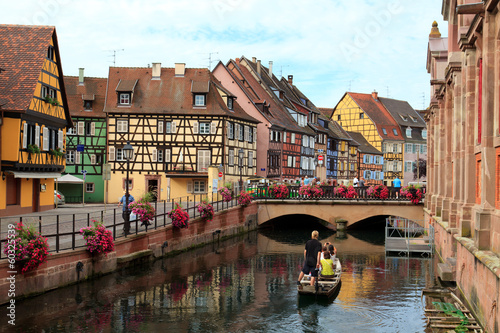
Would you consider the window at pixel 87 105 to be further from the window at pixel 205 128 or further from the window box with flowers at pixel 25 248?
the window box with flowers at pixel 25 248

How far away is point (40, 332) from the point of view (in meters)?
14.0

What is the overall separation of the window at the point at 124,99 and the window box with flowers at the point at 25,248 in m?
33.5

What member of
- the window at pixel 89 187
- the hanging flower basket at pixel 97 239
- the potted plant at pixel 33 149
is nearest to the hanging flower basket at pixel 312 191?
the potted plant at pixel 33 149

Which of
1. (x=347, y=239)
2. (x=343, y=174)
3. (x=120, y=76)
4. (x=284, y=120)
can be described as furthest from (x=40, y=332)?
(x=343, y=174)

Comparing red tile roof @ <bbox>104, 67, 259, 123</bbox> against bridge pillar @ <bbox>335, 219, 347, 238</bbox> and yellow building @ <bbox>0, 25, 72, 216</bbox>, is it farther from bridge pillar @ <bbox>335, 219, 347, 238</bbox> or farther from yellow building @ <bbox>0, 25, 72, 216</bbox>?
yellow building @ <bbox>0, 25, 72, 216</bbox>

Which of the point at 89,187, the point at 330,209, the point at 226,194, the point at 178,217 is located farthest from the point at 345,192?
the point at 89,187

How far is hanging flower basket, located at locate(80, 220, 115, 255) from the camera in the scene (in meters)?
19.7

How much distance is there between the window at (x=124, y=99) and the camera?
4959 cm

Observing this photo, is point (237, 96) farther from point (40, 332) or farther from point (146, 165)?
point (40, 332)

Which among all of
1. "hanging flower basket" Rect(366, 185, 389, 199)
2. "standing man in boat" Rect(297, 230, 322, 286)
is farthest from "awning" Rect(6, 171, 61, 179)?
"hanging flower basket" Rect(366, 185, 389, 199)

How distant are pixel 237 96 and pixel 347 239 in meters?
21.8

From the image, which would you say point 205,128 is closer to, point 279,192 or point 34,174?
point 279,192

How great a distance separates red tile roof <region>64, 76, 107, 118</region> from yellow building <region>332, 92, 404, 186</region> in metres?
43.3

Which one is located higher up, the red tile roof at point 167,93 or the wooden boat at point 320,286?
the red tile roof at point 167,93
